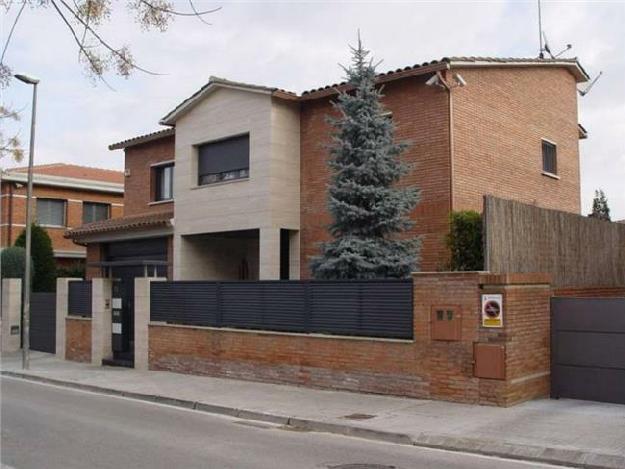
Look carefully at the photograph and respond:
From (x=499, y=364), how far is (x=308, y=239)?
925 centimetres

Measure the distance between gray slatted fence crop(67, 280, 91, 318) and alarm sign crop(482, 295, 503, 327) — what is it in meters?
12.2

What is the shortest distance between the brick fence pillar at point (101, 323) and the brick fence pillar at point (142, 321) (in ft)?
5.39

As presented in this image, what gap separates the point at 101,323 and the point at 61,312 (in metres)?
2.52

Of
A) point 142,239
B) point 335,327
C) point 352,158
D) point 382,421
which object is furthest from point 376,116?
point 142,239

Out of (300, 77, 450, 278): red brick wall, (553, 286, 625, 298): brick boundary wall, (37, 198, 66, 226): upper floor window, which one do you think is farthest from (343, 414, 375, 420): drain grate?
(37, 198, 66, 226): upper floor window

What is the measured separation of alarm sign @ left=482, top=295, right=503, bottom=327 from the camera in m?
10.7

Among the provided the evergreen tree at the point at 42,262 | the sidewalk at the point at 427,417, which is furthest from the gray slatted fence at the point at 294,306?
the evergreen tree at the point at 42,262

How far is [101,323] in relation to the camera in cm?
1850

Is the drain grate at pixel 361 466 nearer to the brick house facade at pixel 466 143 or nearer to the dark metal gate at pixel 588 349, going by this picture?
the dark metal gate at pixel 588 349

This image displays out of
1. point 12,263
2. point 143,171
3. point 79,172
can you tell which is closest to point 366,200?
point 143,171

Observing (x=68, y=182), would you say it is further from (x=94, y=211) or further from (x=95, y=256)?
(x=95, y=256)

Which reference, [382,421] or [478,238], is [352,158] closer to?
[478,238]

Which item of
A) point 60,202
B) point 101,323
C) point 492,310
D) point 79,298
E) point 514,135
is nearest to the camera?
point 492,310

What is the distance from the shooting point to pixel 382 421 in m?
9.93
